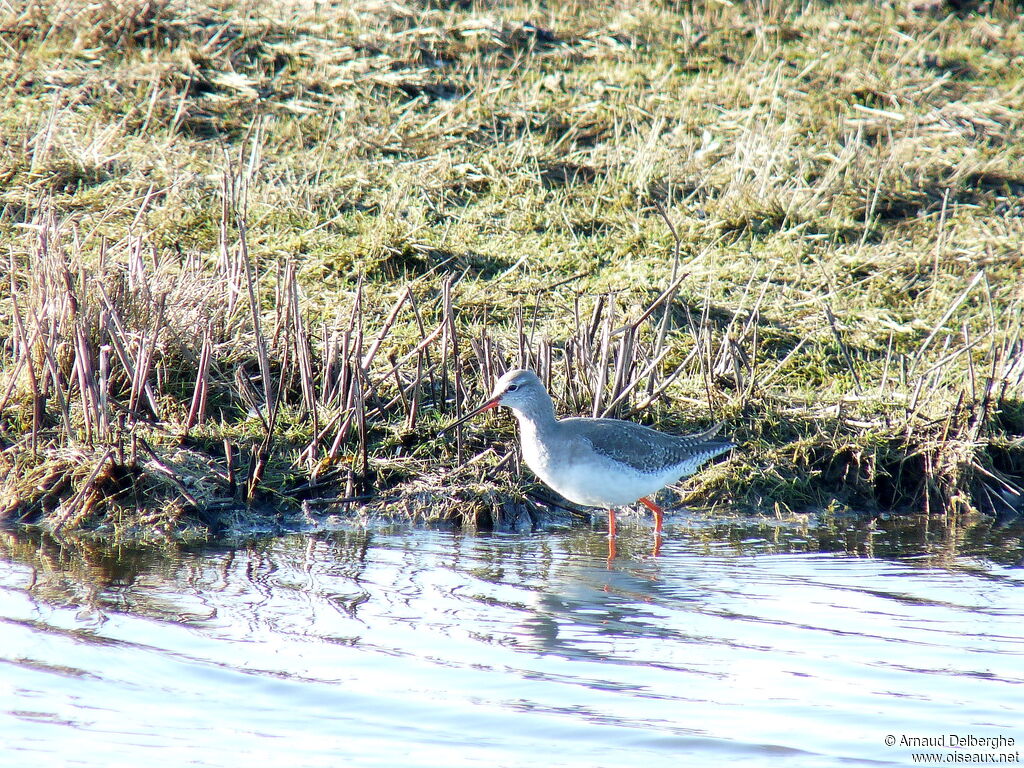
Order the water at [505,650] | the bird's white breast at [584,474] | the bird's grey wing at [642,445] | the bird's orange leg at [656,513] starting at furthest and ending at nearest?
the bird's orange leg at [656,513]
the bird's grey wing at [642,445]
the bird's white breast at [584,474]
the water at [505,650]

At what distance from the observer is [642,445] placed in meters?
6.15

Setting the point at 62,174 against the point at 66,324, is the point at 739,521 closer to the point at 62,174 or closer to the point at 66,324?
the point at 66,324

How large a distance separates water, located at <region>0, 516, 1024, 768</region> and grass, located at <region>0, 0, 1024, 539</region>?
57 centimetres

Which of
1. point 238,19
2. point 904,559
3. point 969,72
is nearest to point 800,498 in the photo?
point 904,559

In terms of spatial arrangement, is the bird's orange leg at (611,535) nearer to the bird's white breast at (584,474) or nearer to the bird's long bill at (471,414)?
the bird's white breast at (584,474)

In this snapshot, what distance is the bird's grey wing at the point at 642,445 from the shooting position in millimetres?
6031

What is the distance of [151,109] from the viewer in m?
9.44

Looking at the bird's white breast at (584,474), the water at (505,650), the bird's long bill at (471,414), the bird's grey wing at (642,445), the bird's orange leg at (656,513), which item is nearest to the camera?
the water at (505,650)

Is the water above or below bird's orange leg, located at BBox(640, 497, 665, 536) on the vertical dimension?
below

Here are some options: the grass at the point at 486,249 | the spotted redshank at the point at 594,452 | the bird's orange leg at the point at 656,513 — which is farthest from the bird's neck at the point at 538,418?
the bird's orange leg at the point at 656,513

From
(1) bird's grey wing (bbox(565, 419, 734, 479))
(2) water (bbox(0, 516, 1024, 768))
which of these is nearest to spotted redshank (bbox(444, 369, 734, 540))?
(1) bird's grey wing (bbox(565, 419, 734, 479))

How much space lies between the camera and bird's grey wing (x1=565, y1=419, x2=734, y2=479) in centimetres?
603

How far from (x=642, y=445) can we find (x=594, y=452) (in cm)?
32

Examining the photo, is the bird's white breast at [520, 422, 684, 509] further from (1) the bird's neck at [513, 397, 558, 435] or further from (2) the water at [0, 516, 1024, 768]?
(2) the water at [0, 516, 1024, 768]
